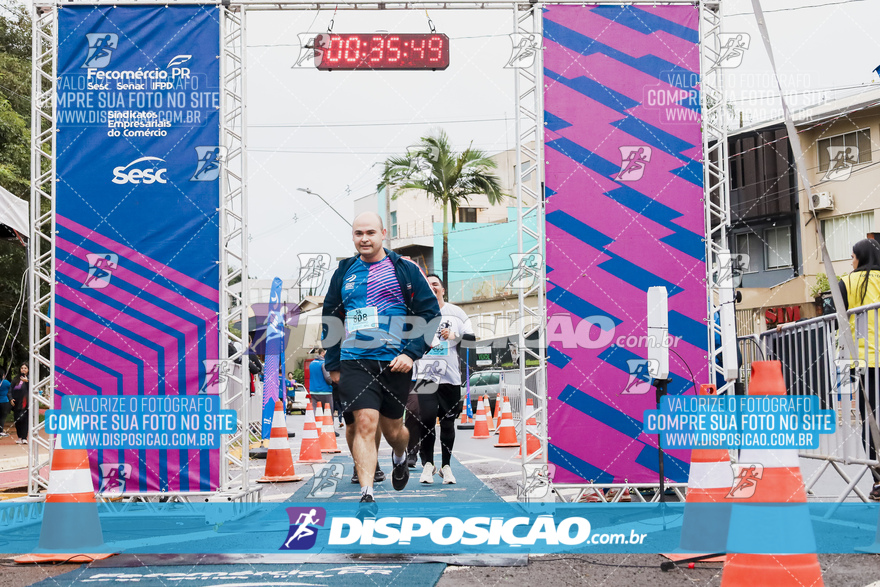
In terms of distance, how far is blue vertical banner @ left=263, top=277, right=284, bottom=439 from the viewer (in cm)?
1520

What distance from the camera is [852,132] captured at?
2912cm

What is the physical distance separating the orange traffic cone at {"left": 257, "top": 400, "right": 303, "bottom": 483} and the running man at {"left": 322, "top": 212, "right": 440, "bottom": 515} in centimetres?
363

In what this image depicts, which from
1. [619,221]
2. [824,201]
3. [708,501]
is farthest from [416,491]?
[824,201]

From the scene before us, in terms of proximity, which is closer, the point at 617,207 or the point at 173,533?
the point at 173,533

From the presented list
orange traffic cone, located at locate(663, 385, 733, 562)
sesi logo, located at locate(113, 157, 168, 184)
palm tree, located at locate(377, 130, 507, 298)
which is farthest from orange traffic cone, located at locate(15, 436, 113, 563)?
palm tree, located at locate(377, 130, 507, 298)

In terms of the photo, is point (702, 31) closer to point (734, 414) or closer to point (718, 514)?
point (734, 414)

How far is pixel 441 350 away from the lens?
9.41m

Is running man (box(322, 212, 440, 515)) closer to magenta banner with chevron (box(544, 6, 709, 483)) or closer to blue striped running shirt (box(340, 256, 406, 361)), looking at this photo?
blue striped running shirt (box(340, 256, 406, 361))

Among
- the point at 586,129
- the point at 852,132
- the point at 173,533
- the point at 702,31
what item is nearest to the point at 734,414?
the point at 586,129

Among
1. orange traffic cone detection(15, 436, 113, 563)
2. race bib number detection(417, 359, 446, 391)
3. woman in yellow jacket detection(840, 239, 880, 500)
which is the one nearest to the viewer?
orange traffic cone detection(15, 436, 113, 563)

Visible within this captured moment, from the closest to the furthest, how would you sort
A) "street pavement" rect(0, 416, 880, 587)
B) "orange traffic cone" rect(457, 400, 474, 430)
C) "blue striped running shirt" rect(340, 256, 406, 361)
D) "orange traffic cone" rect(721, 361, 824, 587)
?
"orange traffic cone" rect(721, 361, 824, 587) → "street pavement" rect(0, 416, 880, 587) → "blue striped running shirt" rect(340, 256, 406, 361) → "orange traffic cone" rect(457, 400, 474, 430)

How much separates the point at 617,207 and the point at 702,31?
1706 mm

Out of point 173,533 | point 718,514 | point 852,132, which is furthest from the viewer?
point 852,132

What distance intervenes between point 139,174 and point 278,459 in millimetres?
4034
